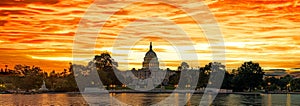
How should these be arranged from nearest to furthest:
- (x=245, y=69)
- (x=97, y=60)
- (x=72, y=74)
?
1. (x=245, y=69)
2. (x=72, y=74)
3. (x=97, y=60)

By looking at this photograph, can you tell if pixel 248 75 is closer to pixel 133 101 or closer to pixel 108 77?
pixel 108 77

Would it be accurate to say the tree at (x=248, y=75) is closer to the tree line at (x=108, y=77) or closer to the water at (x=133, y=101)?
the tree line at (x=108, y=77)

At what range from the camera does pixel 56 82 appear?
16625 cm

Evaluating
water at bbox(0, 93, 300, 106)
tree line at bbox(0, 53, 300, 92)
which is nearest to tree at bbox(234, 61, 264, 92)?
tree line at bbox(0, 53, 300, 92)

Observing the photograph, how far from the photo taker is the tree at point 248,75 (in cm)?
15588

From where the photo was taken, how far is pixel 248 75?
512ft

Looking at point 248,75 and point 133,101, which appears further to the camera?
point 248,75

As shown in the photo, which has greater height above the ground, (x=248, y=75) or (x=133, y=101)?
(x=248, y=75)

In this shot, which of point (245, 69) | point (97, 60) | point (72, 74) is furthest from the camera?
point (97, 60)

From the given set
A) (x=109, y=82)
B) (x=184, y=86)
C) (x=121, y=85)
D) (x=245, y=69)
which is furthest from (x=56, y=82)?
(x=245, y=69)

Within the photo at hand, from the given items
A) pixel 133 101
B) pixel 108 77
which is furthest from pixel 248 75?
pixel 133 101

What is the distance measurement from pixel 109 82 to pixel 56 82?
17342mm

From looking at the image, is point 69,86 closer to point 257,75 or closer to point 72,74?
point 72,74

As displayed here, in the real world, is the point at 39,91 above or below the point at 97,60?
below
